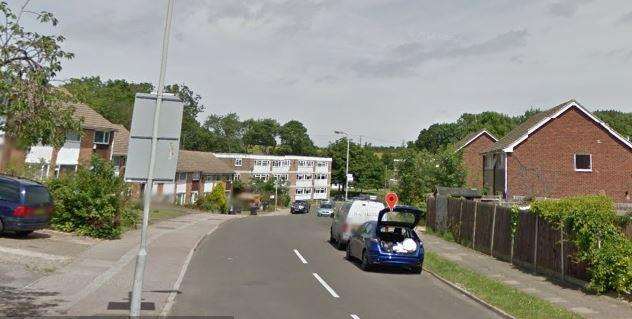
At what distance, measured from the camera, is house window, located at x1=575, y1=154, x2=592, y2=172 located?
114ft

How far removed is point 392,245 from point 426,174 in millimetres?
23133

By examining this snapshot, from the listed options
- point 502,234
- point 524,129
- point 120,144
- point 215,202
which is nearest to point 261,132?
point 215,202

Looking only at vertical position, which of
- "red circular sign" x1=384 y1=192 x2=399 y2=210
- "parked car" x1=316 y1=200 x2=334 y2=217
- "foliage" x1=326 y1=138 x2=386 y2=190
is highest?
"foliage" x1=326 y1=138 x2=386 y2=190

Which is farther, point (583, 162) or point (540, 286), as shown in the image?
point (583, 162)

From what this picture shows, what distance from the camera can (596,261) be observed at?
13.0 m

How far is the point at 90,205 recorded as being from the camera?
66.2 ft

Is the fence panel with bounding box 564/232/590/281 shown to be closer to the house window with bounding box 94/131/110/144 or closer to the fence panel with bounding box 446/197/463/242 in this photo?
the fence panel with bounding box 446/197/463/242

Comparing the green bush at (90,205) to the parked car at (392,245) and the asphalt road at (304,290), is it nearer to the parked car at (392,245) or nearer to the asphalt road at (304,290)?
the asphalt road at (304,290)

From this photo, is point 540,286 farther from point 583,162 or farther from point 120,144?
point 120,144

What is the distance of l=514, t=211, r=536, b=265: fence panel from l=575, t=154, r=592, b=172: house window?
19406 millimetres

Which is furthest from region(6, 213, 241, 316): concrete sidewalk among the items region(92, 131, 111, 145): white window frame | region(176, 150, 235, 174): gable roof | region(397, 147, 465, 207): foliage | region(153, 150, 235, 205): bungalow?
region(176, 150, 235, 174): gable roof

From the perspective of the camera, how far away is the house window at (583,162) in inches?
1368

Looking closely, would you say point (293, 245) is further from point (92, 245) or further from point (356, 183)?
point (356, 183)

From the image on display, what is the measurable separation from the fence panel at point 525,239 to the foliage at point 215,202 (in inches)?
1698
